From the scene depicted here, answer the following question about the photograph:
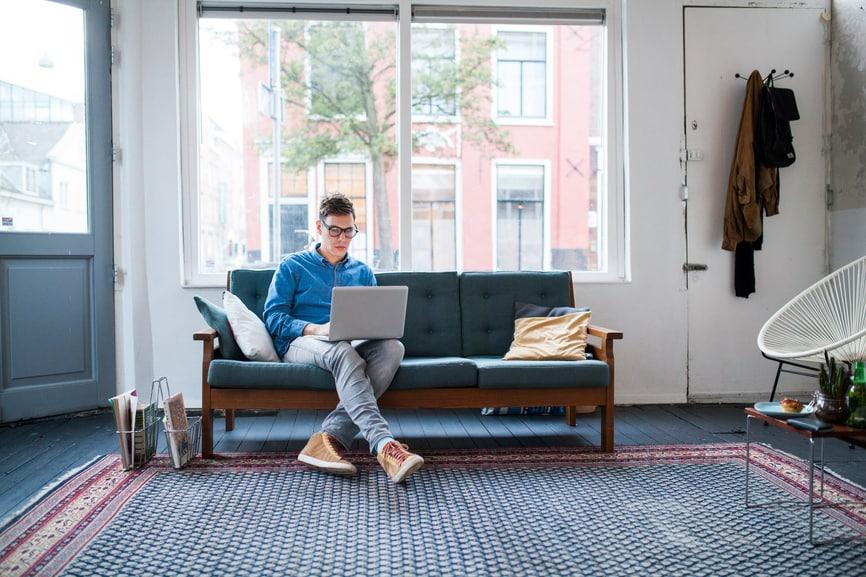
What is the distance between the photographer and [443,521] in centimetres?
225

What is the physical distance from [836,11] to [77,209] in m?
4.80

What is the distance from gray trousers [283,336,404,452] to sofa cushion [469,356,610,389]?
0.42 metres

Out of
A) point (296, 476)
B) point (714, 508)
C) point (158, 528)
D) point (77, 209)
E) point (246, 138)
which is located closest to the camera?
point (158, 528)

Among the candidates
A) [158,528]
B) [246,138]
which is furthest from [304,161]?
[158,528]

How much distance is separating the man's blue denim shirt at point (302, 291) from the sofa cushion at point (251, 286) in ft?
1.24

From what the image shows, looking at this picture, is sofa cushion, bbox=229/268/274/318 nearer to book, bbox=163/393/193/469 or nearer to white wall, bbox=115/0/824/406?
white wall, bbox=115/0/824/406

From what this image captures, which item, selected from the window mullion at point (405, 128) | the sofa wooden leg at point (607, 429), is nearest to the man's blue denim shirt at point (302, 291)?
the window mullion at point (405, 128)

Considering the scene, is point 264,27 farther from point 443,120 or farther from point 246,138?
point 443,120

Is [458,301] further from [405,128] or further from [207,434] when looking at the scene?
[207,434]

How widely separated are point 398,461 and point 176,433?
3.19 ft

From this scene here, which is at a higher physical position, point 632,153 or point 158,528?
point 632,153

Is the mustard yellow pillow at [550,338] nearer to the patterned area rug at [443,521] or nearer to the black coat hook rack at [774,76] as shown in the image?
the patterned area rug at [443,521]

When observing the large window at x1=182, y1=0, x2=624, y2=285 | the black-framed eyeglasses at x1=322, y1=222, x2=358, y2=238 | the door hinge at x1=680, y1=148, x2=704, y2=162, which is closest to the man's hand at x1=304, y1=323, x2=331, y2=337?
the black-framed eyeglasses at x1=322, y1=222, x2=358, y2=238

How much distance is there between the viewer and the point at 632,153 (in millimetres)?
4246
